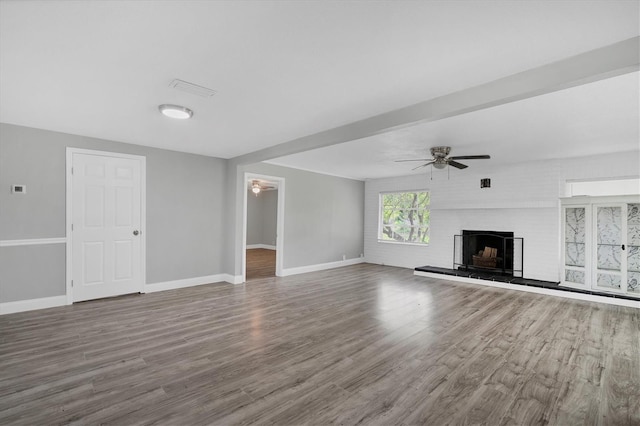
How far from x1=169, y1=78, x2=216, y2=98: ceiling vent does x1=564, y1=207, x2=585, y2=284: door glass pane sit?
6212mm

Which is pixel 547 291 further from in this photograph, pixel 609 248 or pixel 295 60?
pixel 295 60

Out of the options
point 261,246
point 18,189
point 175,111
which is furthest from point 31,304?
point 261,246

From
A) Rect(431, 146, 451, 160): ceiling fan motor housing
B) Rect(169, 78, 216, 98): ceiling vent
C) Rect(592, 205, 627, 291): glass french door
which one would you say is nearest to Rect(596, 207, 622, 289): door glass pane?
Rect(592, 205, 627, 291): glass french door

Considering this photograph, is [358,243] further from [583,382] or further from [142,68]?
Answer: [142,68]

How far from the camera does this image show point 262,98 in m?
2.87

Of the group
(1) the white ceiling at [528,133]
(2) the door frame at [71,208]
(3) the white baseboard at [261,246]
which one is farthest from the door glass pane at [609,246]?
(3) the white baseboard at [261,246]

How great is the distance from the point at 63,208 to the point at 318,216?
476 centimetres

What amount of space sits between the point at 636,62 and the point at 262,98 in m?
2.69

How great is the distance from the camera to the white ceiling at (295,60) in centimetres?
166

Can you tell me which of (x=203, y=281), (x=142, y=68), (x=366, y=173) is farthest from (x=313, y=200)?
(x=142, y=68)

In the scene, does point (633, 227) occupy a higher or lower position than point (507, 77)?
lower

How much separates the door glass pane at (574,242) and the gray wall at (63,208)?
6375mm

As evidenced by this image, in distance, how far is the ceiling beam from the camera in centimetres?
191

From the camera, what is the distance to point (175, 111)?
10.2 feet
